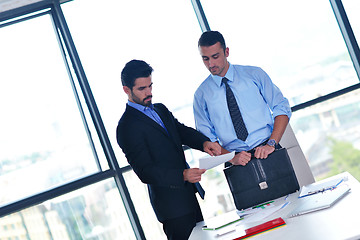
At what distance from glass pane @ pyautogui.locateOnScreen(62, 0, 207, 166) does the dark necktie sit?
1.26 meters

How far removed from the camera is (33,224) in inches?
166

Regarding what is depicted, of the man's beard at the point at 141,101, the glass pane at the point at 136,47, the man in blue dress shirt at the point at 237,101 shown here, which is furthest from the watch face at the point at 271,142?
the glass pane at the point at 136,47

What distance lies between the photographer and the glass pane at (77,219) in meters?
4.19

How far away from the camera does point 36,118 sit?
442cm

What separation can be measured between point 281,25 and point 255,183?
2.37 metres

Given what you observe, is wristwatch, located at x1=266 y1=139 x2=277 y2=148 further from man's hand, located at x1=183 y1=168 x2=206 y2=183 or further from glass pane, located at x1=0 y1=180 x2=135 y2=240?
glass pane, located at x1=0 y1=180 x2=135 y2=240

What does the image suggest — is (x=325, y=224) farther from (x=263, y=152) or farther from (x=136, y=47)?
(x=136, y=47)

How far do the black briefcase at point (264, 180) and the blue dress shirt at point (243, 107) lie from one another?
458 mm

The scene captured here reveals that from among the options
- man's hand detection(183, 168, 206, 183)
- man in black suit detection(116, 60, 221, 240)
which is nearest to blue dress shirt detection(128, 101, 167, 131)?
man in black suit detection(116, 60, 221, 240)

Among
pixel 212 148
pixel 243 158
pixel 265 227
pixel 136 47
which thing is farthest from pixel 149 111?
pixel 136 47

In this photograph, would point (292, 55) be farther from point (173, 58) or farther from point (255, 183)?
point (255, 183)

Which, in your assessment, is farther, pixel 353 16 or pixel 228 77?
pixel 353 16

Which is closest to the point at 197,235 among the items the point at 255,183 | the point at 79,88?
the point at 255,183

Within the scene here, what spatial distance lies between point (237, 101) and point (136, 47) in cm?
157
